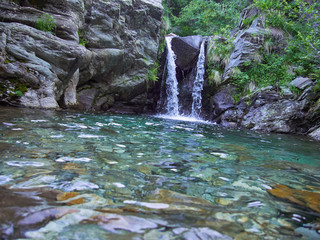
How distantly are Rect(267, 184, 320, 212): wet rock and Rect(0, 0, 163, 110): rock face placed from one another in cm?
652

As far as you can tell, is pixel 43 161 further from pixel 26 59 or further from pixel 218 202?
pixel 26 59

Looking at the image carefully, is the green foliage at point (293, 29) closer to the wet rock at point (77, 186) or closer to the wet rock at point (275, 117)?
the wet rock at point (275, 117)

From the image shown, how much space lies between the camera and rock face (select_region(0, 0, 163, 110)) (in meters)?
6.61

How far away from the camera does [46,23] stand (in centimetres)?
753

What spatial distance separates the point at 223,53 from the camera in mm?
12430

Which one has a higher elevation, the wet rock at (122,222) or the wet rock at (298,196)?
the wet rock at (122,222)

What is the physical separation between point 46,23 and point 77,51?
127 cm

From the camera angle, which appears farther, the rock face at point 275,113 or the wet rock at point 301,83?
the wet rock at point 301,83

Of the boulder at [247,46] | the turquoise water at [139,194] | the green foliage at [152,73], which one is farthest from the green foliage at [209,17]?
the turquoise water at [139,194]

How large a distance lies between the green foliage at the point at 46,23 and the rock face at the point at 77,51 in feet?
0.10

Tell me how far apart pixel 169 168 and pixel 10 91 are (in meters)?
5.86

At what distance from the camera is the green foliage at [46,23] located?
7.43 m

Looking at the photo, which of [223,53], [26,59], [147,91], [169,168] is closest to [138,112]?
[147,91]

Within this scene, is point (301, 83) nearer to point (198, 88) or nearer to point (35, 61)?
point (198, 88)
